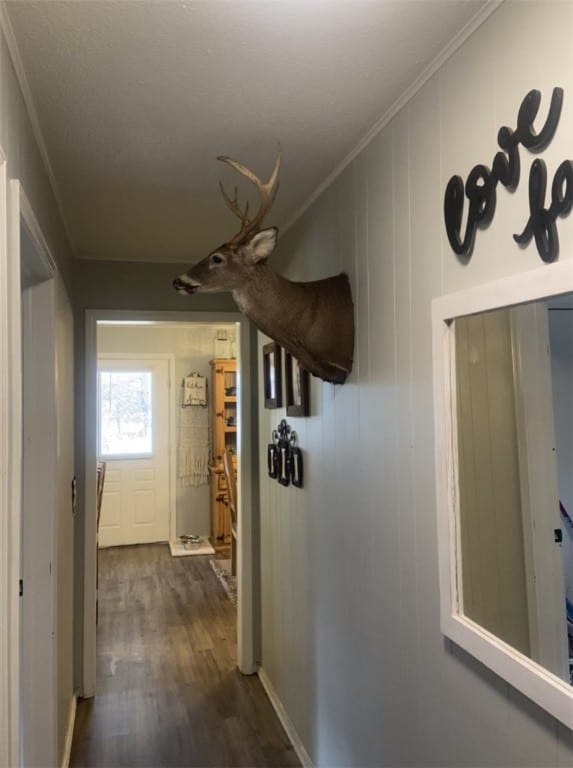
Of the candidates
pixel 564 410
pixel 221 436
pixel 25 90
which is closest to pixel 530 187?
pixel 564 410

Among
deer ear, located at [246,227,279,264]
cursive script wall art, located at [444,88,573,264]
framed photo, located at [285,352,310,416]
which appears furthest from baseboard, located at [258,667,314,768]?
cursive script wall art, located at [444,88,573,264]

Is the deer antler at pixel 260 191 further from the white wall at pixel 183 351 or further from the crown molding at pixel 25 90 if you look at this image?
the white wall at pixel 183 351

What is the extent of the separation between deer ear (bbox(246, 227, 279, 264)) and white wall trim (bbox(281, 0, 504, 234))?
1.35 feet

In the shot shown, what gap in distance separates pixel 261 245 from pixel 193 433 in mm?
4825

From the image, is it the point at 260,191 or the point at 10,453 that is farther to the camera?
the point at 260,191

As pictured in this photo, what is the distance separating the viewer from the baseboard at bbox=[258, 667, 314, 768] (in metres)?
2.57

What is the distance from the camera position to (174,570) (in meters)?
5.41

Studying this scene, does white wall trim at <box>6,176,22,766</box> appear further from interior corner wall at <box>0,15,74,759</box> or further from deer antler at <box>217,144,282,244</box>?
deer antler at <box>217,144,282,244</box>

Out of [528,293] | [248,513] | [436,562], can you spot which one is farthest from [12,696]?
[248,513]

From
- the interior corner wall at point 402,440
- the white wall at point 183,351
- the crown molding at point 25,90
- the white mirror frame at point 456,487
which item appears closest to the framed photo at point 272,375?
the interior corner wall at point 402,440

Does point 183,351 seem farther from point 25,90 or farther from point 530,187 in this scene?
point 530,187

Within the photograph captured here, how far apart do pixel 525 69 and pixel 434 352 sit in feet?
2.06

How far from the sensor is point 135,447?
647cm

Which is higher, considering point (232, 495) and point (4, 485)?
point (4, 485)
